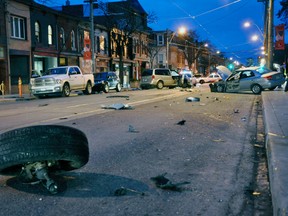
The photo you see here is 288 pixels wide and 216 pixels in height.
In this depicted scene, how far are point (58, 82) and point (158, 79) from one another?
1318cm

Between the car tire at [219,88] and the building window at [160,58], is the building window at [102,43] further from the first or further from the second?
the building window at [160,58]

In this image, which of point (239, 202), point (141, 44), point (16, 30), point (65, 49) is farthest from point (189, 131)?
point (141, 44)

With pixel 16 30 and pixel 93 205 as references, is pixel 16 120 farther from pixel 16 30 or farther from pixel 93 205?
pixel 16 30

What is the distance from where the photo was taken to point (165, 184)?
203 inches

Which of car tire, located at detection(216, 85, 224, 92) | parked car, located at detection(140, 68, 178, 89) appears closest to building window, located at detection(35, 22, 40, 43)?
parked car, located at detection(140, 68, 178, 89)

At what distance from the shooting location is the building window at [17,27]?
3113 centimetres

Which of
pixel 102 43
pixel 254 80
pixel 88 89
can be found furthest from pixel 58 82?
pixel 102 43

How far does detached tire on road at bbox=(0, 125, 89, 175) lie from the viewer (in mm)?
4504

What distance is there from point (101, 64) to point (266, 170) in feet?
144

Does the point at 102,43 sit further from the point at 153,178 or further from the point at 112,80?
the point at 153,178

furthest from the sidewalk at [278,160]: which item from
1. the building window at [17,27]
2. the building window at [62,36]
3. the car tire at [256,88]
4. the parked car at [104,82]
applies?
the building window at [62,36]

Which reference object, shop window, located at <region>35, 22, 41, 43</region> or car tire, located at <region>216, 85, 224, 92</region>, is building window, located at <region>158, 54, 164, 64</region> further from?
car tire, located at <region>216, 85, 224, 92</region>

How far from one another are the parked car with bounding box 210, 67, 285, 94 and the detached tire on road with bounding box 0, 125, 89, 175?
72.6ft

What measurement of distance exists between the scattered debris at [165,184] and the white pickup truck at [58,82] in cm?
2088
